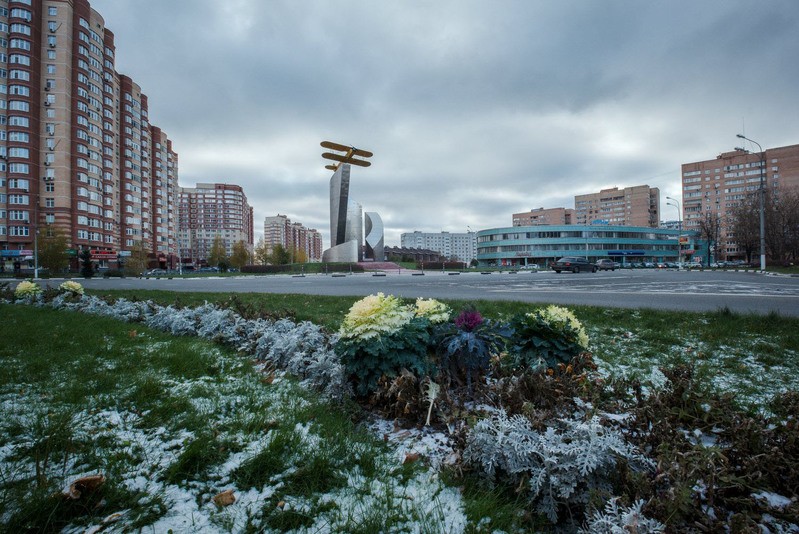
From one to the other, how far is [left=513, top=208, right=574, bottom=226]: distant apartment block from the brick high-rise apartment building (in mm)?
136825

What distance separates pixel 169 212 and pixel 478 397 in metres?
101

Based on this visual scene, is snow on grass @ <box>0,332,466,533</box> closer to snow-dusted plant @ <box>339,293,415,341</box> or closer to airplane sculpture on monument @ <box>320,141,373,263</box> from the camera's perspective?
snow-dusted plant @ <box>339,293,415,341</box>

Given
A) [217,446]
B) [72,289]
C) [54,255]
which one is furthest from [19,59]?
[217,446]

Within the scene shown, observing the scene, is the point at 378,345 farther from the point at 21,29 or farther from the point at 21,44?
the point at 21,29

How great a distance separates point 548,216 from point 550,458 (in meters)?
157

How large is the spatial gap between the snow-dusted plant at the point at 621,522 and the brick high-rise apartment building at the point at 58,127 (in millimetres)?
59290

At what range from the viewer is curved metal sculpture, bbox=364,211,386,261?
60.7 metres

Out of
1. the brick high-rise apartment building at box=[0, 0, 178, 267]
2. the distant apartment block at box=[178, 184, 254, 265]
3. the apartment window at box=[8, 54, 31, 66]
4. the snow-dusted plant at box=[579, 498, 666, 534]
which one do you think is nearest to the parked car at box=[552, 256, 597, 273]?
the snow-dusted plant at box=[579, 498, 666, 534]

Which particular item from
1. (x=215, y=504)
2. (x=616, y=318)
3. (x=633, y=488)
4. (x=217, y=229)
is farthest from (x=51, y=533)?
(x=217, y=229)

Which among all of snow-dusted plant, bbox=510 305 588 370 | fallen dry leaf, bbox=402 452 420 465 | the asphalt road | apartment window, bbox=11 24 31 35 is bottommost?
fallen dry leaf, bbox=402 452 420 465

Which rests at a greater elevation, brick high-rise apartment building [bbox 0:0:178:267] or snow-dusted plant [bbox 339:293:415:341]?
brick high-rise apartment building [bbox 0:0:178:267]

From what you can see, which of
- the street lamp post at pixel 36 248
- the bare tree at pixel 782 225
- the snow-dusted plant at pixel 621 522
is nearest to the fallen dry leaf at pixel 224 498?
the snow-dusted plant at pixel 621 522

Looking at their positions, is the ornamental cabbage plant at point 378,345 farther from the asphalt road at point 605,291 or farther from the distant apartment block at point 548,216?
the distant apartment block at point 548,216

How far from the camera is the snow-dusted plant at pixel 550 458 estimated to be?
1.52 meters
